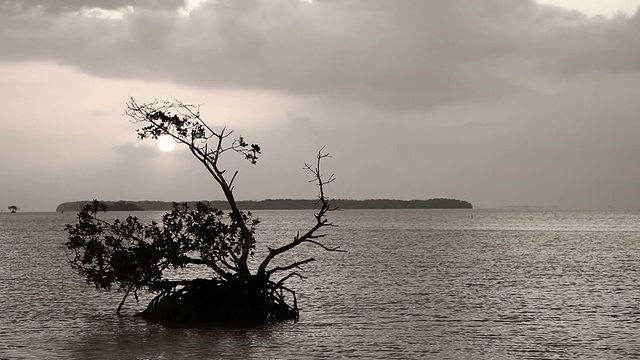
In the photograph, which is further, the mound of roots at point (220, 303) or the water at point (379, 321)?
the mound of roots at point (220, 303)

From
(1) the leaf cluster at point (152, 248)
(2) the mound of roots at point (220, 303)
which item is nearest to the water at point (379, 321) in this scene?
(2) the mound of roots at point (220, 303)

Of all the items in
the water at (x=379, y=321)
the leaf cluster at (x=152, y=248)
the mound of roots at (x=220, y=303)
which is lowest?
the water at (x=379, y=321)

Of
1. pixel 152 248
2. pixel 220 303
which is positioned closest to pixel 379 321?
pixel 220 303

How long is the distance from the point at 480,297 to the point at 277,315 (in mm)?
15940

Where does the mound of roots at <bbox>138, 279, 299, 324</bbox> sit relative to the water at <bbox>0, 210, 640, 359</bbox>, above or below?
above

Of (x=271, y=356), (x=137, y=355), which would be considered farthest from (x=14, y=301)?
(x=271, y=356)

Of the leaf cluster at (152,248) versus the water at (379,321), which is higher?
the leaf cluster at (152,248)

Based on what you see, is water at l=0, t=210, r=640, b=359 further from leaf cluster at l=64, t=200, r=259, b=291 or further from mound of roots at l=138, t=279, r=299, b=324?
leaf cluster at l=64, t=200, r=259, b=291

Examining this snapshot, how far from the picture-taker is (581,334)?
30484 mm

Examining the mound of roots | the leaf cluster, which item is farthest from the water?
the leaf cluster

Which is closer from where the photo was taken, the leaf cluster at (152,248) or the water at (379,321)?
the water at (379,321)

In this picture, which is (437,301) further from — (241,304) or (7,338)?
(7,338)

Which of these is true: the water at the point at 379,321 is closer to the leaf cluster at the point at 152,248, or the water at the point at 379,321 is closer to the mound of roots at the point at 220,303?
the mound of roots at the point at 220,303

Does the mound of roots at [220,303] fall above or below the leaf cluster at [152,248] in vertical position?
below
